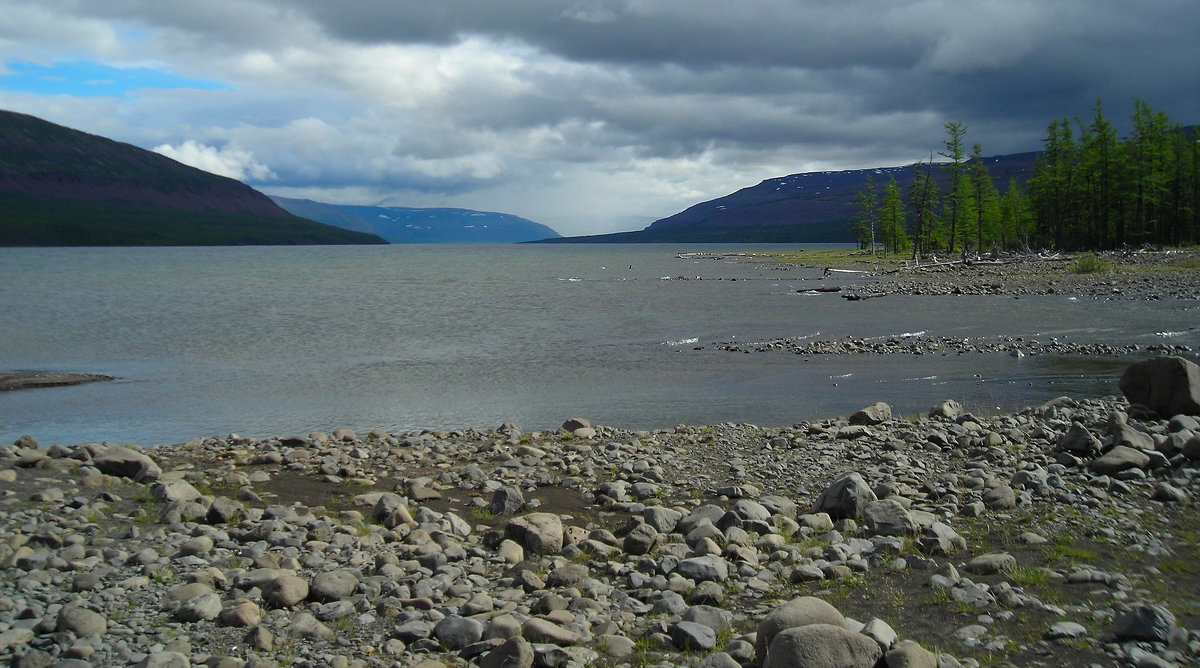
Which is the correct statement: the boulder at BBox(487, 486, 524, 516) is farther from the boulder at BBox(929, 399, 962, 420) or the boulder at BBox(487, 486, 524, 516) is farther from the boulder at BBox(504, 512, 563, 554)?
the boulder at BBox(929, 399, 962, 420)

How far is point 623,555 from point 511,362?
24.3 m

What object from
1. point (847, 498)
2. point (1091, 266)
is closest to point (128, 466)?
point (847, 498)

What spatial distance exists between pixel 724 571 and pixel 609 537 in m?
2.12

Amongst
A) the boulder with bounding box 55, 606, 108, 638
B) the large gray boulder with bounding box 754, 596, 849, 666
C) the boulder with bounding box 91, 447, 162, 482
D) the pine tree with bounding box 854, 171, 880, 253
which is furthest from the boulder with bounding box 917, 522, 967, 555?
the pine tree with bounding box 854, 171, 880, 253

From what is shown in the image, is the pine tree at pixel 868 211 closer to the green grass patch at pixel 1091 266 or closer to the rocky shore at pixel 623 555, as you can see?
the green grass patch at pixel 1091 266

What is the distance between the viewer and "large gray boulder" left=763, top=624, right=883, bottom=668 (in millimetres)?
6289

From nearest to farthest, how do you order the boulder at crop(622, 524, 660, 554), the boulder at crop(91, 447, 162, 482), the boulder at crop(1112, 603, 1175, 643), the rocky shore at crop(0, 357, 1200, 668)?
the boulder at crop(1112, 603, 1175, 643) < the rocky shore at crop(0, 357, 1200, 668) < the boulder at crop(622, 524, 660, 554) < the boulder at crop(91, 447, 162, 482)

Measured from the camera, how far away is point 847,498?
37.4ft

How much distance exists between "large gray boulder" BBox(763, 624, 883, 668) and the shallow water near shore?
15.3 m

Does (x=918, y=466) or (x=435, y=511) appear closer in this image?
(x=435, y=511)

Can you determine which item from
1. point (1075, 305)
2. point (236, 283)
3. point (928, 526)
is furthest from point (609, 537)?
point (236, 283)

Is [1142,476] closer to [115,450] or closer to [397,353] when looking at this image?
[115,450]

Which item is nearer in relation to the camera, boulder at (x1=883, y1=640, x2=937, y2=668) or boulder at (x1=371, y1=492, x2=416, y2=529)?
boulder at (x1=883, y1=640, x2=937, y2=668)

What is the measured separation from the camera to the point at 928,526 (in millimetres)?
10445
